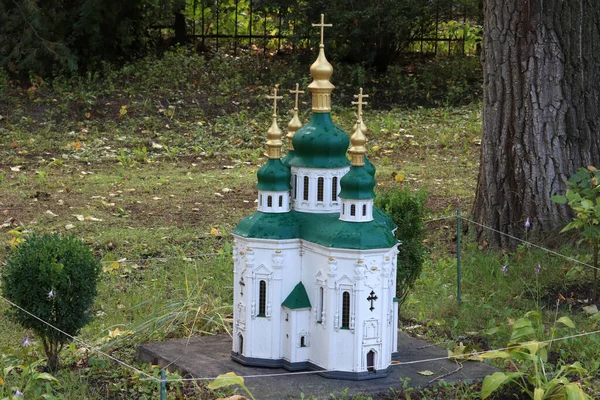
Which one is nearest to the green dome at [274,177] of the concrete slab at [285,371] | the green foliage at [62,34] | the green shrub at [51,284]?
the concrete slab at [285,371]

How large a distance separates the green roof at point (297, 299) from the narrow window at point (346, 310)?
0.74 ft

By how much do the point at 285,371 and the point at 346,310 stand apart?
530 mm

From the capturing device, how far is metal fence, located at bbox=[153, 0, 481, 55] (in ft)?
58.2

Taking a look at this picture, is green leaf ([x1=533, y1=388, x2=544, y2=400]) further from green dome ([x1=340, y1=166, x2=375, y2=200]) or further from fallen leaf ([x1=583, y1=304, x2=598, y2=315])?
fallen leaf ([x1=583, y1=304, x2=598, y2=315])

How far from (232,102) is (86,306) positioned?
9.90 m

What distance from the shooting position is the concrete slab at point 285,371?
536cm

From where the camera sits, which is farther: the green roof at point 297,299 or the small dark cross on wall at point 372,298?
the green roof at point 297,299

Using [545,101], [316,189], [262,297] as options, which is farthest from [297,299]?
[545,101]

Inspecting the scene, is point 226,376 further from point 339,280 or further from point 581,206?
point 581,206

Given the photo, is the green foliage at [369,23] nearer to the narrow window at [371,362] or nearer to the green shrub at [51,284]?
the green shrub at [51,284]

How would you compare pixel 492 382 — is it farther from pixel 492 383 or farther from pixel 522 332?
pixel 522 332

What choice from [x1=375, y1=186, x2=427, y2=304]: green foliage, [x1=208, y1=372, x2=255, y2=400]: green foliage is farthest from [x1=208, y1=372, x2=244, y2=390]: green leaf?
[x1=375, y1=186, x2=427, y2=304]: green foliage

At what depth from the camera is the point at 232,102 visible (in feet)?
51.2

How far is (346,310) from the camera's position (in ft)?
17.7
